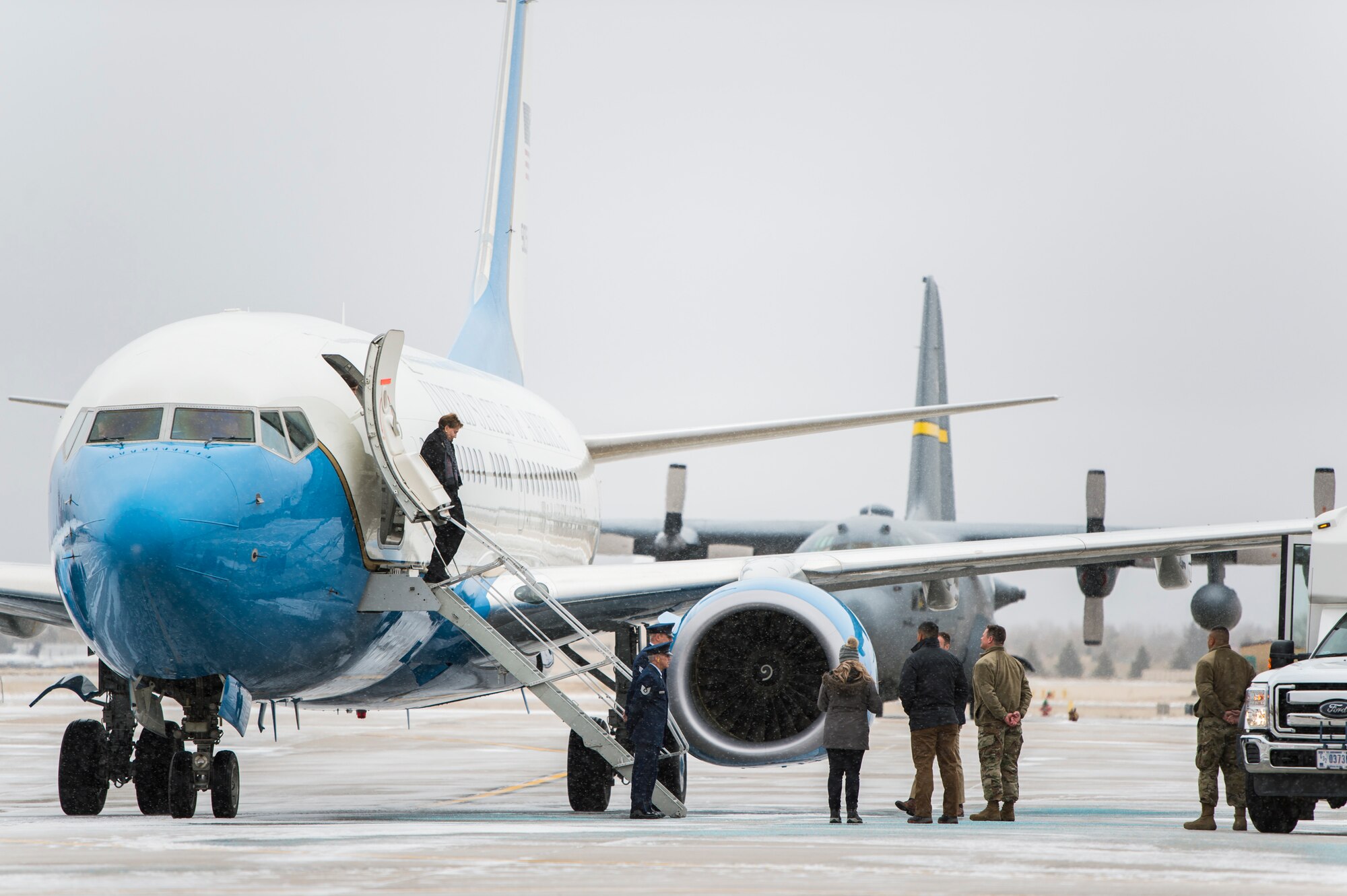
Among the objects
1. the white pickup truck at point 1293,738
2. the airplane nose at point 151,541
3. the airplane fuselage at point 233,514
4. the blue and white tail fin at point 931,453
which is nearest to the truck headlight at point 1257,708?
the white pickup truck at point 1293,738

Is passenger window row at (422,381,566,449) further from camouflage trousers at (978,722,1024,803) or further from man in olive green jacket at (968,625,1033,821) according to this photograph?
camouflage trousers at (978,722,1024,803)

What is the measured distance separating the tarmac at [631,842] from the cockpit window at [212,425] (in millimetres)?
2449

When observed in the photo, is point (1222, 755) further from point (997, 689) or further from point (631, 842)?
point (631, 842)

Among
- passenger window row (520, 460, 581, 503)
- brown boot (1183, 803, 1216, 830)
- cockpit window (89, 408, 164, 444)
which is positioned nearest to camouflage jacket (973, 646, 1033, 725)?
brown boot (1183, 803, 1216, 830)

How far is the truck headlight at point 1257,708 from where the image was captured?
40.8 feet

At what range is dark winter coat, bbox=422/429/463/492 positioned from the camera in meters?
13.1

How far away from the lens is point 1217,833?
1238cm

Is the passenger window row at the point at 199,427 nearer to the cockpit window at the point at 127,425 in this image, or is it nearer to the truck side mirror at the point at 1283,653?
the cockpit window at the point at 127,425

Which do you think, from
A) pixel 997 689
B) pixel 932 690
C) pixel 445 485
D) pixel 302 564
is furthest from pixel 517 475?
pixel 997 689

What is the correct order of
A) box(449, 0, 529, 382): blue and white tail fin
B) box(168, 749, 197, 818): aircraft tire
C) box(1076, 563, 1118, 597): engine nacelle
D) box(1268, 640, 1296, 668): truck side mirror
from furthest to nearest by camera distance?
1. box(1076, 563, 1118, 597): engine nacelle
2. box(449, 0, 529, 382): blue and white tail fin
3. box(1268, 640, 1296, 668): truck side mirror
4. box(168, 749, 197, 818): aircraft tire

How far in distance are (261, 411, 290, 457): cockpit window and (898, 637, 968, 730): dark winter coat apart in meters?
4.76

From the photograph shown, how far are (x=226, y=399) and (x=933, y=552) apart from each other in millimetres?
6468

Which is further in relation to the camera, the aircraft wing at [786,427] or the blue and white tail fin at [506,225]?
the blue and white tail fin at [506,225]

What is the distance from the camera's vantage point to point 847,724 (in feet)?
43.8
